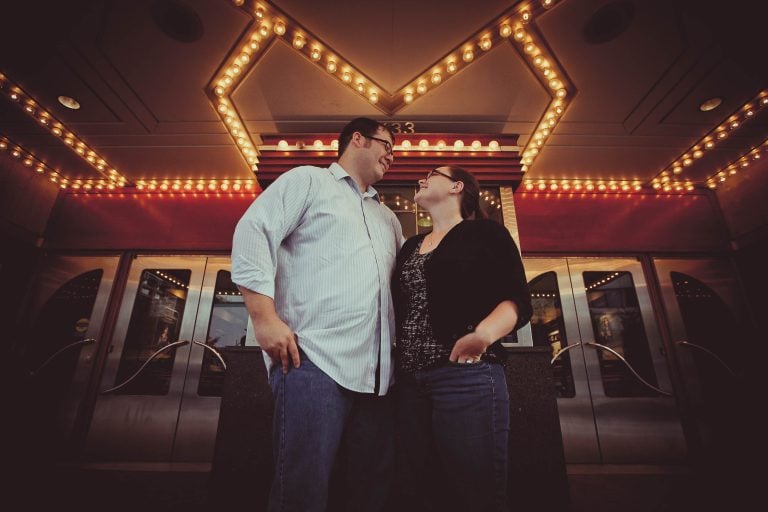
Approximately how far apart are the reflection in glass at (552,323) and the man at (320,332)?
4.14 metres

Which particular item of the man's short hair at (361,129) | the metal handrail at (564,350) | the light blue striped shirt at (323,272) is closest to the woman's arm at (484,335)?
→ the light blue striped shirt at (323,272)

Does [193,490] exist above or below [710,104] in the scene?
below

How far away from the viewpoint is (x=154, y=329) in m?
4.76

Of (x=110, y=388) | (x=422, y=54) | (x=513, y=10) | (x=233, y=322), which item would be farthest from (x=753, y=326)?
(x=110, y=388)

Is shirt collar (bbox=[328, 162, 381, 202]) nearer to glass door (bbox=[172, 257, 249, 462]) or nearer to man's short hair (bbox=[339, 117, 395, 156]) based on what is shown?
man's short hair (bbox=[339, 117, 395, 156])

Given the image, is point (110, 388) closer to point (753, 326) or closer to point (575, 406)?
point (575, 406)

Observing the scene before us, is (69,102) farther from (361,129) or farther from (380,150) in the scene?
(380,150)

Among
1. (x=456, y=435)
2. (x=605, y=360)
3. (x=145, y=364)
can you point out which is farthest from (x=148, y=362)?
(x=605, y=360)

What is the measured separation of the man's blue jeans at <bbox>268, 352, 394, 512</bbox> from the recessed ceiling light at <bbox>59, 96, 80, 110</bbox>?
4496mm

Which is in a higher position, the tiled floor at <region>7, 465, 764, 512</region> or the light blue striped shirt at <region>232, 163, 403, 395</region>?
the light blue striped shirt at <region>232, 163, 403, 395</region>

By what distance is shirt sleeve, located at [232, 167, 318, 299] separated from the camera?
3.59 feet

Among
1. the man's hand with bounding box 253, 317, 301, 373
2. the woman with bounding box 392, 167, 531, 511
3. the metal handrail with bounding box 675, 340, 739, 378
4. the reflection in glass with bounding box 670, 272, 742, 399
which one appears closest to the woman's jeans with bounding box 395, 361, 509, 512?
the woman with bounding box 392, 167, 531, 511

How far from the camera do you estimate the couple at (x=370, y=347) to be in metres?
1.04

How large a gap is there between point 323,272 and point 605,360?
4760mm
